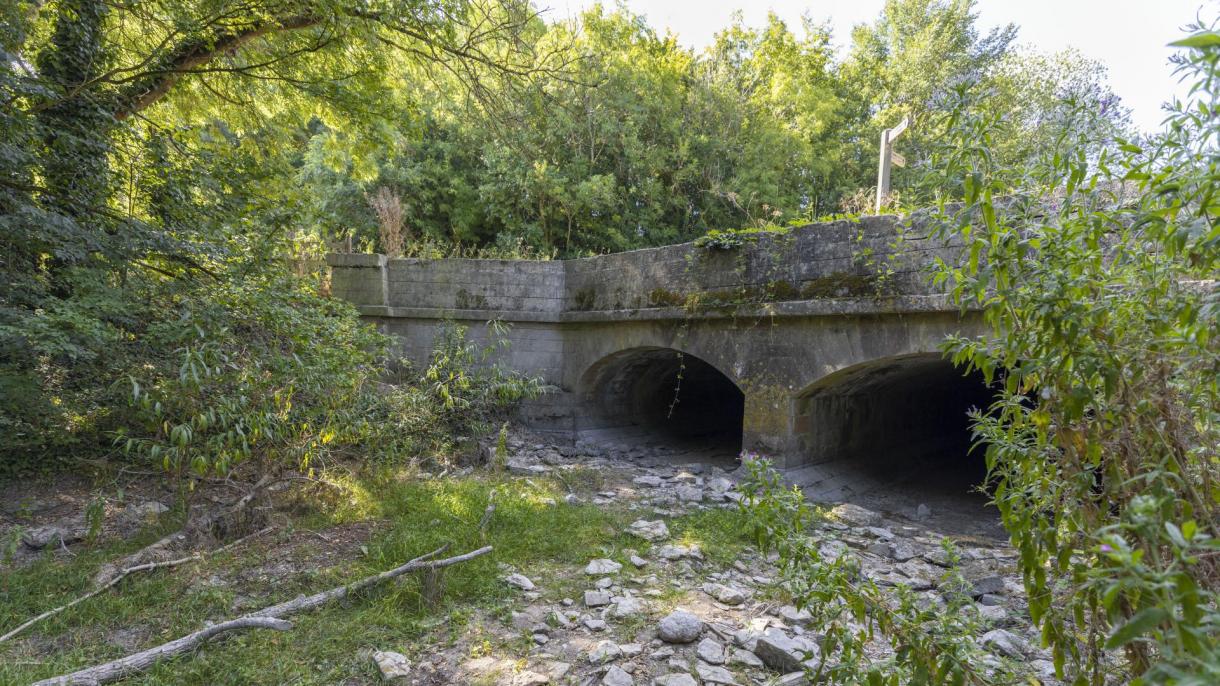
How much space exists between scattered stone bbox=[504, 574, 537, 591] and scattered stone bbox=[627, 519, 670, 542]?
1140 mm

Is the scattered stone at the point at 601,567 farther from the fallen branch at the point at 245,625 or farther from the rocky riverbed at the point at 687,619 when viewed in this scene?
the fallen branch at the point at 245,625

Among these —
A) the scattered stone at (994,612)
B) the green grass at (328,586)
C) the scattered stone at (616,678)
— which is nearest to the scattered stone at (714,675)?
the scattered stone at (616,678)

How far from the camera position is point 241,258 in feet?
13.7

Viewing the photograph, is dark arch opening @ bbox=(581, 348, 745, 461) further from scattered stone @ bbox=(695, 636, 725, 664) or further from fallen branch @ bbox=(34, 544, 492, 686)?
scattered stone @ bbox=(695, 636, 725, 664)

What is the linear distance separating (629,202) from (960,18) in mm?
12954

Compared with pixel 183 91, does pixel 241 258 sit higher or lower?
lower

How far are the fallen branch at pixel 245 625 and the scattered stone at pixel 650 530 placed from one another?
4.14 ft

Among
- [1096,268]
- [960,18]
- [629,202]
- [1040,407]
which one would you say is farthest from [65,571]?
[960,18]

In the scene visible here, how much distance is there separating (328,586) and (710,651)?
211 cm

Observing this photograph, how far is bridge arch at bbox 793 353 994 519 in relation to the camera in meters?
6.15

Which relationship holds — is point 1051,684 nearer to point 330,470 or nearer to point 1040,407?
point 1040,407

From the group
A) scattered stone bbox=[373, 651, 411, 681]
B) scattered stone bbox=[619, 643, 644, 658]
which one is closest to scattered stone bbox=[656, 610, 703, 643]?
scattered stone bbox=[619, 643, 644, 658]

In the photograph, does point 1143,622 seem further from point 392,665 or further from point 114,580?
point 114,580

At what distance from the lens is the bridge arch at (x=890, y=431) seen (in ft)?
20.2
